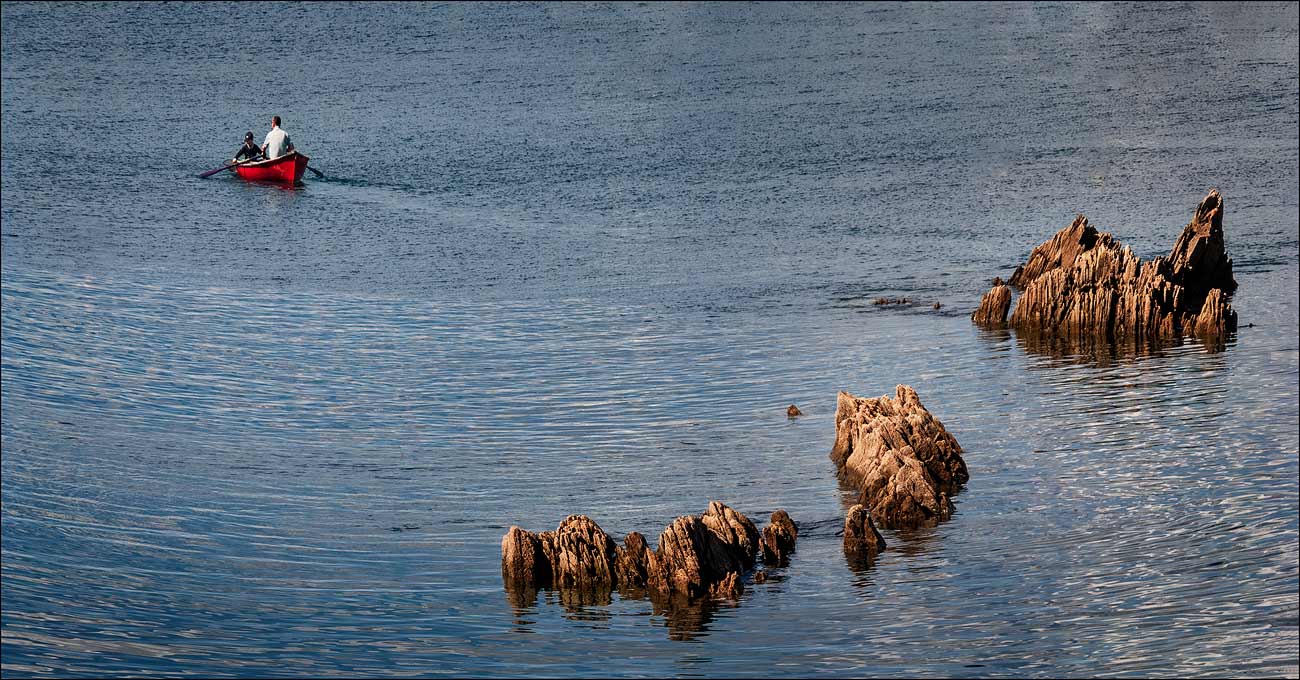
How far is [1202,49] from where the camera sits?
7794cm

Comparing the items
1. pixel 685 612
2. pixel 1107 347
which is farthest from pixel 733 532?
pixel 1107 347

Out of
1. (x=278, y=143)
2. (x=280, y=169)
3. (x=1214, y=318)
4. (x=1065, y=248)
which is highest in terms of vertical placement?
(x=278, y=143)

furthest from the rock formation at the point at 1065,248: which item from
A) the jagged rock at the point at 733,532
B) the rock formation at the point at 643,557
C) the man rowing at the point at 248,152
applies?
the man rowing at the point at 248,152

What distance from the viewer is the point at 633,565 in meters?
19.1

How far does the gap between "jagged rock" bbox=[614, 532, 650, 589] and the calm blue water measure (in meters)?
0.74

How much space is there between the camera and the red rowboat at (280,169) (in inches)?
2080

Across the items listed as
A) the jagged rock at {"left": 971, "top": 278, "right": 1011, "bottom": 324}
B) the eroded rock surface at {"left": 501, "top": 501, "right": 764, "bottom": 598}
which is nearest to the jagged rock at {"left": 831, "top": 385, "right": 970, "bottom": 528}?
the eroded rock surface at {"left": 501, "top": 501, "right": 764, "bottom": 598}

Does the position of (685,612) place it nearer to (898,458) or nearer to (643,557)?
(643,557)

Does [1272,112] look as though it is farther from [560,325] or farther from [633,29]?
[633,29]

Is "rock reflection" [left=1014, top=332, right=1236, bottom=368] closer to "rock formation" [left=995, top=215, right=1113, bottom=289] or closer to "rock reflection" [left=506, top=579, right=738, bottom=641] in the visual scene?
"rock formation" [left=995, top=215, right=1113, bottom=289]

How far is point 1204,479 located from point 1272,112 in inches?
1642

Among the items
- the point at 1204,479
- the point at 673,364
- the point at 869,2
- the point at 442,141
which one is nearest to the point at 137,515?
the point at 673,364

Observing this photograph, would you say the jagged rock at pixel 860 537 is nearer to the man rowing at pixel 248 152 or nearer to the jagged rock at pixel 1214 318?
the jagged rock at pixel 1214 318

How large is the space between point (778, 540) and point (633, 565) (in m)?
1.98
